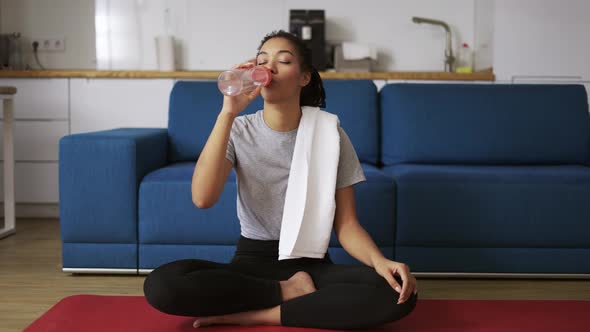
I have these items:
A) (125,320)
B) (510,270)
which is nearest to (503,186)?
(510,270)

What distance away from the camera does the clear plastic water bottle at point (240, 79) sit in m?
1.75

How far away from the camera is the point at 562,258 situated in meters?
2.62

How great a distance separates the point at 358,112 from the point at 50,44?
2471 mm

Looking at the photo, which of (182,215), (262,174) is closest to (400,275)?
(262,174)

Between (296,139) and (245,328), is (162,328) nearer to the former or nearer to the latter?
(245,328)

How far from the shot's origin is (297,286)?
181 centimetres

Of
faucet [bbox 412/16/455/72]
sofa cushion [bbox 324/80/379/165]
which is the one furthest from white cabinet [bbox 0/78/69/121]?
faucet [bbox 412/16/455/72]

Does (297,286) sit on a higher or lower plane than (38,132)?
lower

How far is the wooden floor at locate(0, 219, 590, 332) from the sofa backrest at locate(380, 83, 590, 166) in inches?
24.7

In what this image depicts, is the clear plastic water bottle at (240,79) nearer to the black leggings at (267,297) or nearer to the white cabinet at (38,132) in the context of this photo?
the black leggings at (267,297)

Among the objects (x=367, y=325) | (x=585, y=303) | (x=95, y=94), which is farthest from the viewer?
(x=95, y=94)

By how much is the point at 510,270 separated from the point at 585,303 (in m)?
0.54

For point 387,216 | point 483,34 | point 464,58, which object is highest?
point 483,34

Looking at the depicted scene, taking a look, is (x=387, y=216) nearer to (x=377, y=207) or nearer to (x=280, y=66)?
(x=377, y=207)
